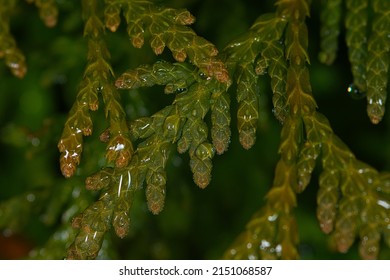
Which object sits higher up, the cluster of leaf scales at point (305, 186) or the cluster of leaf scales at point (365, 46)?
the cluster of leaf scales at point (365, 46)

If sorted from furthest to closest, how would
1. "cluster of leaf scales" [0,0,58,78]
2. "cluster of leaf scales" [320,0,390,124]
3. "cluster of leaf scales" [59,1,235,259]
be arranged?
"cluster of leaf scales" [0,0,58,78]
"cluster of leaf scales" [320,0,390,124]
"cluster of leaf scales" [59,1,235,259]

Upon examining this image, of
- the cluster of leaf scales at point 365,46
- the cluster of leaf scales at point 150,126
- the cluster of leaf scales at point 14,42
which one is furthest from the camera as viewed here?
the cluster of leaf scales at point 14,42

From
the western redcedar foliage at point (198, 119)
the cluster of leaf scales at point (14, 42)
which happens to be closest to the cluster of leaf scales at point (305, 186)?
the western redcedar foliage at point (198, 119)

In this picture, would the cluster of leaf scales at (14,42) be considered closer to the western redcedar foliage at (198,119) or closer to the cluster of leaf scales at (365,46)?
the western redcedar foliage at (198,119)

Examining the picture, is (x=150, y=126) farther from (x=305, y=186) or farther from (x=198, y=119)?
(x=305, y=186)

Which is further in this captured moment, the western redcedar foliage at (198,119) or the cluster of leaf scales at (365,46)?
the cluster of leaf scales at (365,46)

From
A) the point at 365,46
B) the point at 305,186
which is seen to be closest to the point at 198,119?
the point at 305,186

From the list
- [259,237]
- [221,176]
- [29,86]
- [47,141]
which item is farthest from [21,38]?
[259,237]

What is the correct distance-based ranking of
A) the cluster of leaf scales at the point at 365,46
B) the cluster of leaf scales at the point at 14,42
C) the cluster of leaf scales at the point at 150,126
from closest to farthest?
1. the cluster of leaf scales at the point at 150,126
2. the cluster of leaf scales at the point at 365,46
3. the cluster of leaf scales at the point at 14,42

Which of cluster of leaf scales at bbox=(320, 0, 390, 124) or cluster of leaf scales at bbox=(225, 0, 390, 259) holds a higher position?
cluster of leaf scales at bbox=(320, 0, 390, 124)

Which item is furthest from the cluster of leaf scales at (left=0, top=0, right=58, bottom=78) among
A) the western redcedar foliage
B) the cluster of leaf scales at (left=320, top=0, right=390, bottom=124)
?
the cluster of leaf scales at (left=320, top=0, right=390, bottom=124)

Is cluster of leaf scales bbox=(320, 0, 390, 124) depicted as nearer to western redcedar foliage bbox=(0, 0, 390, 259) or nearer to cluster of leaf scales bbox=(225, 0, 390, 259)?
western redcedar foliage bbox=(0, 0, 390, 259)
